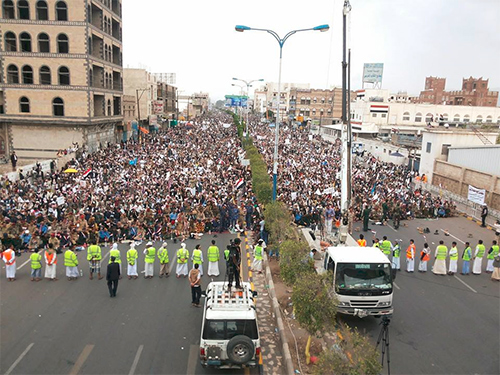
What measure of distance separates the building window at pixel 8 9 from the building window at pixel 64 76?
6009mm

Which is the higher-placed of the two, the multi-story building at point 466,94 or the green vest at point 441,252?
the multi-story building at point 466,94

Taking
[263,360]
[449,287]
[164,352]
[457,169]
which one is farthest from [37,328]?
[457,169]

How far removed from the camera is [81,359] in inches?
368

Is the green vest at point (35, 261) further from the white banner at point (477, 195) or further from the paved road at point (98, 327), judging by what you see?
the white banner at point (477, 195)

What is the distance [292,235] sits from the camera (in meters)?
16.0

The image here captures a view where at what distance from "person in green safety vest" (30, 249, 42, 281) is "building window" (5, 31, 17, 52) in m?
30.2

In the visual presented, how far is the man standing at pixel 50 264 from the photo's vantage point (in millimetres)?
13836

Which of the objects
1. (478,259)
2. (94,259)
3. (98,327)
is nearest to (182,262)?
(94,259)

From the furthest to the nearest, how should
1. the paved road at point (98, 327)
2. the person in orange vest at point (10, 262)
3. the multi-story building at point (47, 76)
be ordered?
the multi-story building at point (47, 76)
the person in orange vest at point (10, 262)
the paved road at point (98, 327)

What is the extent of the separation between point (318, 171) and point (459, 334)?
23.2m

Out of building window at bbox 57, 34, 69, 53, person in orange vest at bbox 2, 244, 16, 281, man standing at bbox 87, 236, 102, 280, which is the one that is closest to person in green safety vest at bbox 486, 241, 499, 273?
man standing at bbox 87, 236, 102, 280

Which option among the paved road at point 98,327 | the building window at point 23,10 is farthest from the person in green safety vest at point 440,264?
the building window at point 23,10

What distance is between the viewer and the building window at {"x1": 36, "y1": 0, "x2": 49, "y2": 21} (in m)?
36.1

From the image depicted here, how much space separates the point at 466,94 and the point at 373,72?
101ft
